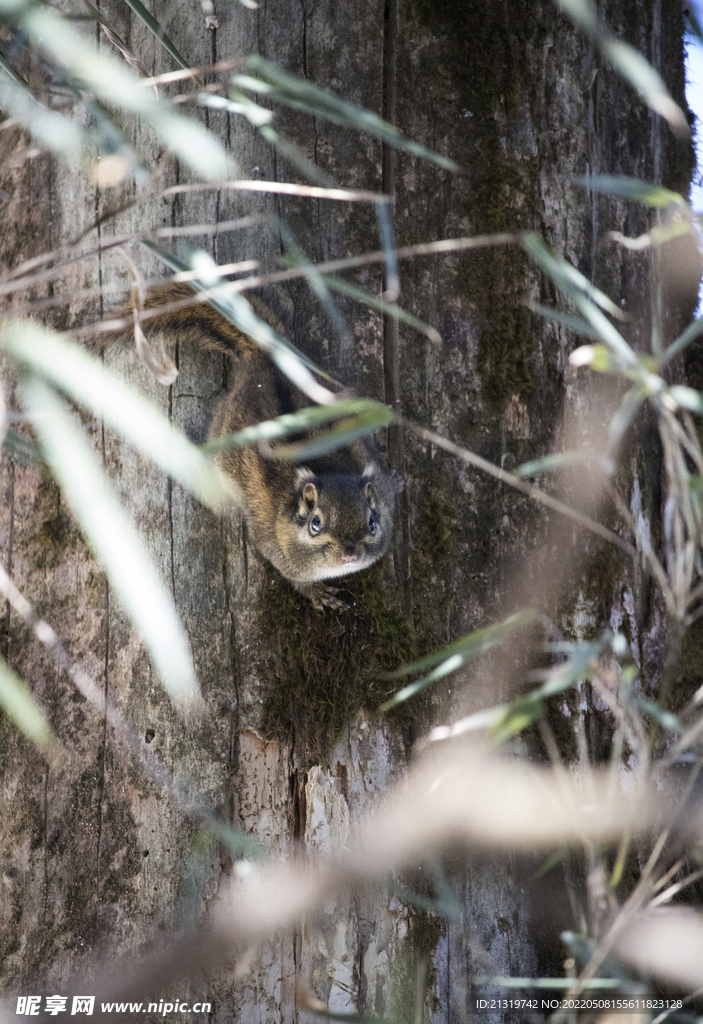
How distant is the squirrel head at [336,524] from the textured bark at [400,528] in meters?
0.21

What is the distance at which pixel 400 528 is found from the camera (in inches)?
103

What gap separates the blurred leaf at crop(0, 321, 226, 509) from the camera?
8.45 feet

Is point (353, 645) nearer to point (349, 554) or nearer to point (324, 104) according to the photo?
point (349, 554)

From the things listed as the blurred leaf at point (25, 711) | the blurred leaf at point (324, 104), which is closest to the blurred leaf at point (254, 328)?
the blurred leaf at point (324, 104)

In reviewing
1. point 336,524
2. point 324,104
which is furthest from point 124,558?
point 324,104

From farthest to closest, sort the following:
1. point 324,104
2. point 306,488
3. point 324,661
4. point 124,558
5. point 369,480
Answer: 1. point 306,488
2. point 369,480
3. point 124,558
4. point 324,661
5. point 324,104

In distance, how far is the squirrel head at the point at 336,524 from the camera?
9.41 ft

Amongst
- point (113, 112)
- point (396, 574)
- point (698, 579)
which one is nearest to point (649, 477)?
point (698, 579)

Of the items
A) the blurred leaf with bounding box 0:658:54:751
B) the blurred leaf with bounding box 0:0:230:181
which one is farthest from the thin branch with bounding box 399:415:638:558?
the blurred leaf with bounding box 0:658:54:751

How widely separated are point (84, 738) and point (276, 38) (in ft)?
7.74

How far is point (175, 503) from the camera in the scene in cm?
259

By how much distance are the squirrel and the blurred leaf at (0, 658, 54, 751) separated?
0.88m

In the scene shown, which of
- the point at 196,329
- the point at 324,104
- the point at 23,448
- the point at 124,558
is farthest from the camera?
the point at 196,329

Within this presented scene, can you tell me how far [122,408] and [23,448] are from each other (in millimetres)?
497
